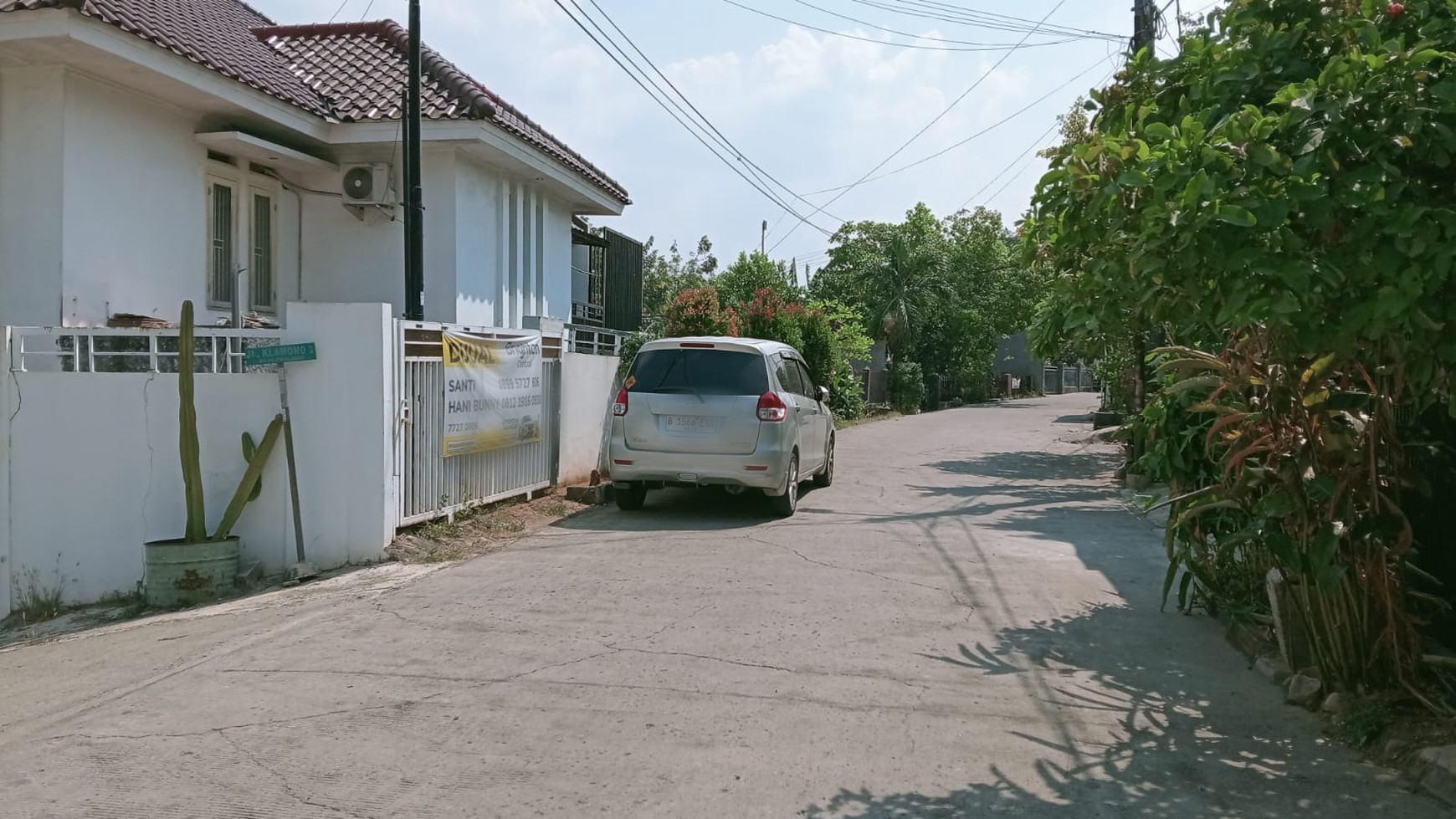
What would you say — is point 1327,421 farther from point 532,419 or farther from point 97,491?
point 97,491

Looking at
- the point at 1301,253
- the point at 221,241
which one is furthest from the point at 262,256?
the point at 1301,253

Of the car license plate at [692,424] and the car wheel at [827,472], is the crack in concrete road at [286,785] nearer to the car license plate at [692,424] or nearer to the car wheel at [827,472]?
the car license plate at [692,424]

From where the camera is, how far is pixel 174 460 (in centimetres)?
898

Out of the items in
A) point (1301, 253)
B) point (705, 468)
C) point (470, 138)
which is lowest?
point (705, 468)

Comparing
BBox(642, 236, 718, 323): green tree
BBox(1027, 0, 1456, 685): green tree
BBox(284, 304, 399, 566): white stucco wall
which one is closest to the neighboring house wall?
BBox(642, 236, 718, 323): green tree

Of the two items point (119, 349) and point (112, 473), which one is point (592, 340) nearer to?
point (119, 349)

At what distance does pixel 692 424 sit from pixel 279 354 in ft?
12.3

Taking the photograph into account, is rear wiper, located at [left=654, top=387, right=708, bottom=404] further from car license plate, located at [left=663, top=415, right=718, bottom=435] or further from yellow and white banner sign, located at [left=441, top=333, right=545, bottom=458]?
yellow and white banner sign, located at [left=441, top=333, right=545, bottom=458]

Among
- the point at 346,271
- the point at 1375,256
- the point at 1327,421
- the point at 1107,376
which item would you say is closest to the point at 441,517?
the point at 346,271

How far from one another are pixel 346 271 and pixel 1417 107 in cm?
1221

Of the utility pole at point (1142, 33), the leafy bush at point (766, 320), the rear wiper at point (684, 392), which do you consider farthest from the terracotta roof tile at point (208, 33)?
the utility pole at point (1142, 33)

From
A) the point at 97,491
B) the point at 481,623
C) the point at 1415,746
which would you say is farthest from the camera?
the point at 97,491

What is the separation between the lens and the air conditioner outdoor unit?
1291 centimetres

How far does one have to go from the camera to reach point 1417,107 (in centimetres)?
373
